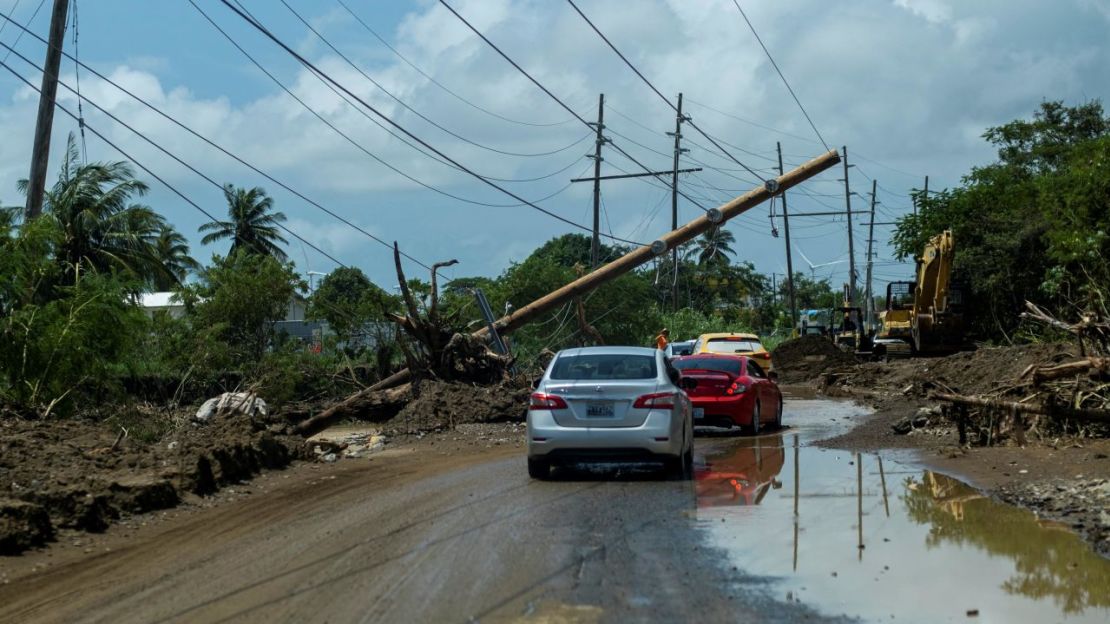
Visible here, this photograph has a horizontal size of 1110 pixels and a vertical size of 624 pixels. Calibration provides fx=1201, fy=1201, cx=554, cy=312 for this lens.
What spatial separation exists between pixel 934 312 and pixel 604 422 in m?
29.8

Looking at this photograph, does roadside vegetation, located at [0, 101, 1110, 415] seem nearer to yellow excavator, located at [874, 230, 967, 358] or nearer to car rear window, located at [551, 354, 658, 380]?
yellow excavator, located at [874, 230, 967, 358]

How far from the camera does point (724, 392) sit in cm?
2086

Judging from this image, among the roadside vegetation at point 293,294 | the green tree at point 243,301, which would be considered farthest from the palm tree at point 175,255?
the green tree at point 243,301

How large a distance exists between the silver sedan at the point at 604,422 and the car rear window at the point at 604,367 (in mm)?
200

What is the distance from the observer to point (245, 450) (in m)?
16.0

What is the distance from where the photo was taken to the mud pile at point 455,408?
75.4ft

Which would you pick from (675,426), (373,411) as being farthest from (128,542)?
(373,411)

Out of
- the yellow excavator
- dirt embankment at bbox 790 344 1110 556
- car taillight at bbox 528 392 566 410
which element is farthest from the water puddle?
the yellow excavator

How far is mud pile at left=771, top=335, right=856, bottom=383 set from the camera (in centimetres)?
4784

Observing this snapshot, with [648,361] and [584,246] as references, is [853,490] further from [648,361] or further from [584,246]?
[584,246]

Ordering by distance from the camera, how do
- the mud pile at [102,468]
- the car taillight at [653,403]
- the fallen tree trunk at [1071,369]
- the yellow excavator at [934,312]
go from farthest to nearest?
the yellow excavator at [934,312], the fallen tree trunk at [1071,369], the car taillight at [653,403], the mud pile at [102,468]

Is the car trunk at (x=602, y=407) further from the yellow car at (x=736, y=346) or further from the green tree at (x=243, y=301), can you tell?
the green tree at (x=243, y=301)

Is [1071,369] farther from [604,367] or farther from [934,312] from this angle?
[934,312]

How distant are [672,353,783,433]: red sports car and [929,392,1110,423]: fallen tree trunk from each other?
3825mm
